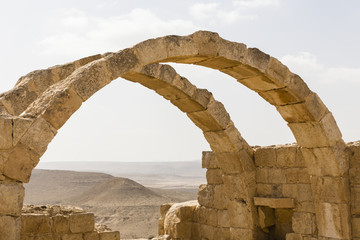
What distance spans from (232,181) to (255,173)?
0.52 metres

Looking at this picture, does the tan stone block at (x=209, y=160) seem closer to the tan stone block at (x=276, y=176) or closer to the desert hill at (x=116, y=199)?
the tan stone block at (x=276, y=176)

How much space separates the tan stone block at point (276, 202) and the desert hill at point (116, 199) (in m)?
12.0

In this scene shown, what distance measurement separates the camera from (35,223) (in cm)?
748

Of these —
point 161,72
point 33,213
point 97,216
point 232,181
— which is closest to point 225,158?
point 232,181

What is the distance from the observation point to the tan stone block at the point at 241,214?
8945mm

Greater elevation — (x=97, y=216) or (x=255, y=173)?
(x=255, y=173)

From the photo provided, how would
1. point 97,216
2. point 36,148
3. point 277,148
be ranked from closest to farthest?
point 36,148
point 277,148
point 97,216

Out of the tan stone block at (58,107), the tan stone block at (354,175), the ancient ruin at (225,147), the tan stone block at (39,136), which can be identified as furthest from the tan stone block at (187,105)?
the tan stone block at (39,136)

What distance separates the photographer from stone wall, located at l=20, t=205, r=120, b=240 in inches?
293

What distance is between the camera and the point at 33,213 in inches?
304

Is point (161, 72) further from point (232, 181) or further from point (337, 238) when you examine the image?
point (337, 238)

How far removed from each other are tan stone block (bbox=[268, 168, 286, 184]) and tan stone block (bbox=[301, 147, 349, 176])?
2.87 ft

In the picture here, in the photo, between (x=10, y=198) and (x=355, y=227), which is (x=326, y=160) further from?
(x=10, y=198)

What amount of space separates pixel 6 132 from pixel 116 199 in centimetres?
2940
